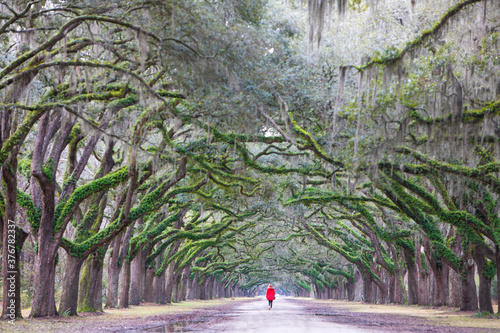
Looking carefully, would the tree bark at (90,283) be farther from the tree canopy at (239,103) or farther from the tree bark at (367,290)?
the tree bark at (367,290)

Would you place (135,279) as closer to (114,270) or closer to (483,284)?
(114,270)

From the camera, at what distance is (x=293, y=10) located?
17062 millimetres

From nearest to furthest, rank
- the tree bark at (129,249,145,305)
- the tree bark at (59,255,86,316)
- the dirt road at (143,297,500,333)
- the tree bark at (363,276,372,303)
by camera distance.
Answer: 1. the dirt road at (143,297,500,333)
2. the tree bark at (59,255,86,316)
3. the tree bark at (129,249,145,305)
4. the tree bark at (363,276,372,303)

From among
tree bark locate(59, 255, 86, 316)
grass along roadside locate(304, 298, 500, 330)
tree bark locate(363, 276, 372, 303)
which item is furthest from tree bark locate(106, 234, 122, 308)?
tree bark locate(363, 276, 372, 303)

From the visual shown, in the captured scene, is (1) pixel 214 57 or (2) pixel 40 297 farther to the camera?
(2) pixel 40 297

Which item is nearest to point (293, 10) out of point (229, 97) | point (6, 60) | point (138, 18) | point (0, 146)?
point (229, 97)

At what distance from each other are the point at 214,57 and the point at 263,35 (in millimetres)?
2511

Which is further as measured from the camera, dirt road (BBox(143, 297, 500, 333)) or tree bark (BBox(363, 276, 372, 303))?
tree bark (BBox(363, 276, 372, 303))

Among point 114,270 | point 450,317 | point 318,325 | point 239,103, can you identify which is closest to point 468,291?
point 450,317

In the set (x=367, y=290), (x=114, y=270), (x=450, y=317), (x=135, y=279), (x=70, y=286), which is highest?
(x=114, y=270)

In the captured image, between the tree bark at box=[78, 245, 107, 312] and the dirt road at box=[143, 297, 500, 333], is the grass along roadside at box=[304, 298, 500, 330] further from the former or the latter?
the tree bark at box=[78, 245, 107, 312]

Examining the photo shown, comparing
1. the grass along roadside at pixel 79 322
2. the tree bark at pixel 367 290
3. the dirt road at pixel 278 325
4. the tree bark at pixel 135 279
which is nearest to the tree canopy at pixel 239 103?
the grass along roadside at pixel 79 322

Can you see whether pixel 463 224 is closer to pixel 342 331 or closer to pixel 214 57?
pixel 342 331

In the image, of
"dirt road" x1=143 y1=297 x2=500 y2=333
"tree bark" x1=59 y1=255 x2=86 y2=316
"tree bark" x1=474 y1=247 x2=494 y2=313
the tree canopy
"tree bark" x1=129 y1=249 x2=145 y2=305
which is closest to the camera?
the tree canopy
